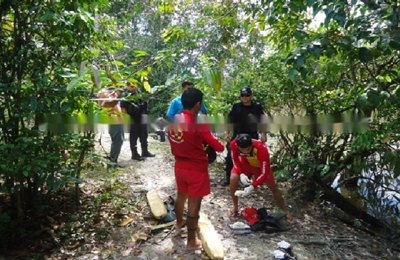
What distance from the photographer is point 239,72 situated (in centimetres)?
759

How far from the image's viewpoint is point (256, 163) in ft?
15.7

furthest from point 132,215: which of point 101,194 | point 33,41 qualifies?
point 33,41

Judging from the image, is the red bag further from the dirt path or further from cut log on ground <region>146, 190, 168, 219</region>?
cut log on ground <region>146, 190, 168, 219</region>

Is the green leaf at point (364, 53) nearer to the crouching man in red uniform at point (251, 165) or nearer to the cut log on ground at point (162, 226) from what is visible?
the crouching man in red uniform at point (251, 165)

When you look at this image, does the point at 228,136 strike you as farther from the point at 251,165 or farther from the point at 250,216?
the point at 250,216

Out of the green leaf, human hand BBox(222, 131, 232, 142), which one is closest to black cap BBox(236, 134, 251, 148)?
human hand BBox(222, 131, 232, 142)

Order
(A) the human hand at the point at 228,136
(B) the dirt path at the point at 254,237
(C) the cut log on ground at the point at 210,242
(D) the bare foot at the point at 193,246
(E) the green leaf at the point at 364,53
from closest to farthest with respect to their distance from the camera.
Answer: (E) the green leaf at the point at 364,53 → (C) the cut log on ground at the point at 210,242 → (D) the bare foot at the point at 193,246 → (B) the dirt path at the point at 254,237 → (A) the human hand at the point at 228,136

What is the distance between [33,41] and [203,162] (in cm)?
225

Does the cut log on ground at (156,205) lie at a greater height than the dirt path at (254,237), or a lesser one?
greater

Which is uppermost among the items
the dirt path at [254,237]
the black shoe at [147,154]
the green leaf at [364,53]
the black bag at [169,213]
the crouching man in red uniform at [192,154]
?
the green leaf at [364,53]

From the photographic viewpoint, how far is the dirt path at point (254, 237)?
4003 mm

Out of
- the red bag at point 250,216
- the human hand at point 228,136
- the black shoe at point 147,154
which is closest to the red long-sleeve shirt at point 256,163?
the red bag at point 250,216

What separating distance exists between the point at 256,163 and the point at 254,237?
92cm

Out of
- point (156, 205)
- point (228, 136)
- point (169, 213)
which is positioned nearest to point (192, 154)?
point (169, 213)
